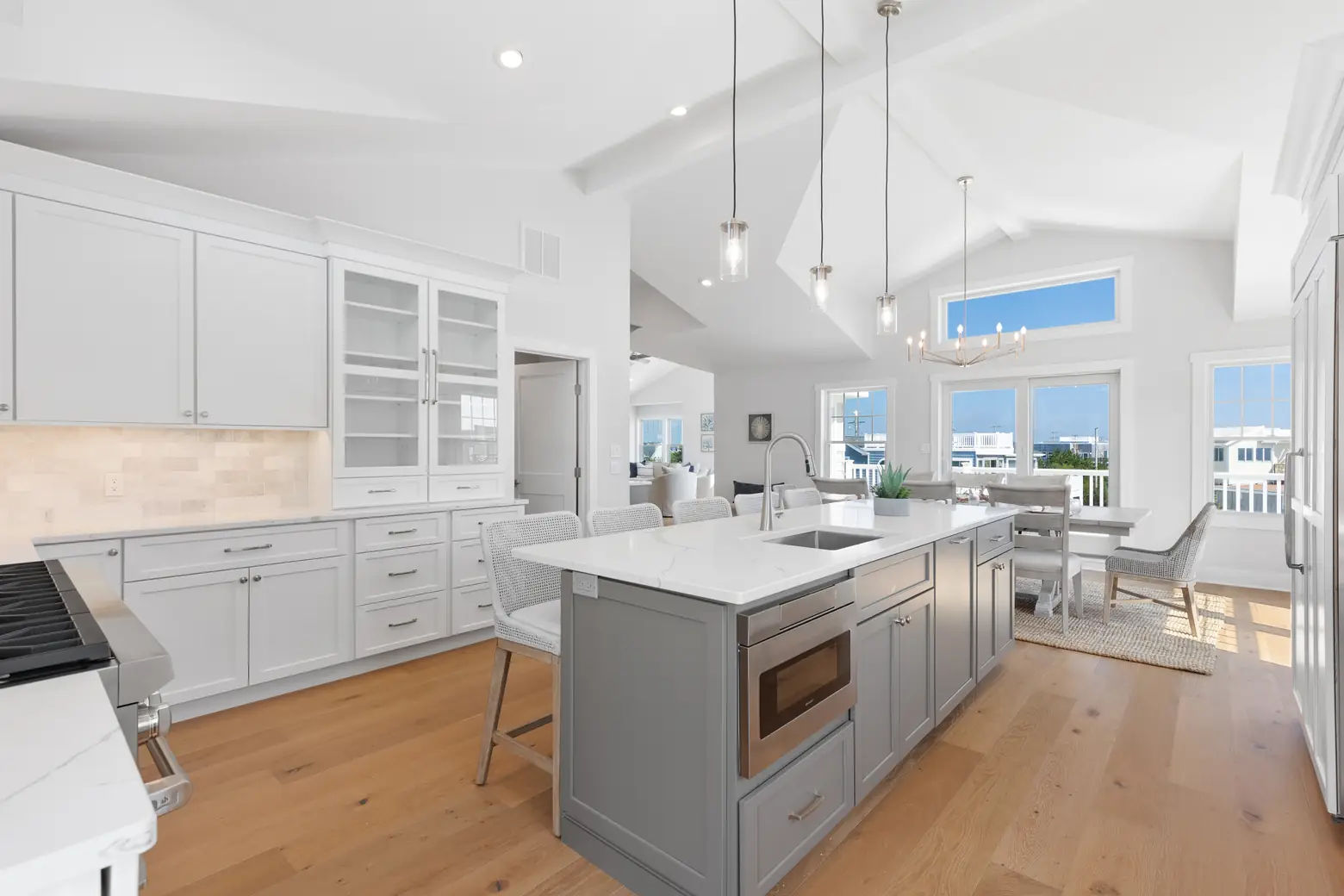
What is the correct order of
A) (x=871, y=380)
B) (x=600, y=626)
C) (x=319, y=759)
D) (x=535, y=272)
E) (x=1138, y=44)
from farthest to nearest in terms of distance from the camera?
1. (x=871, y=380)
2. (x=535, y=272)
3. (x=1138, y=44)
4. (x=319, y=759)
5. (x=600, y=626)

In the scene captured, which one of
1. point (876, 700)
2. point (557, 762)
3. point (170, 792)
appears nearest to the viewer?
point (170, 792)

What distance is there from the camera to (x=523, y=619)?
2285mm

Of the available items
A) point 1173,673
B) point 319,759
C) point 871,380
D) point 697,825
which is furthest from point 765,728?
point 871,380

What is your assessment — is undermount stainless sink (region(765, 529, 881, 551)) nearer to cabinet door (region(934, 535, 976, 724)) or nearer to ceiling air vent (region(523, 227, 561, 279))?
cabinet door (region(934, 535, 976, 724))

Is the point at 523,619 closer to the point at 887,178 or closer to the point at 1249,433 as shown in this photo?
the point at 887,178

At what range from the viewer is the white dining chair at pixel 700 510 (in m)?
3.16

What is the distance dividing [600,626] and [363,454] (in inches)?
90.9

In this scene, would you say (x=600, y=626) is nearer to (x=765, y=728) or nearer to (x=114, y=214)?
(x=765, y=728)

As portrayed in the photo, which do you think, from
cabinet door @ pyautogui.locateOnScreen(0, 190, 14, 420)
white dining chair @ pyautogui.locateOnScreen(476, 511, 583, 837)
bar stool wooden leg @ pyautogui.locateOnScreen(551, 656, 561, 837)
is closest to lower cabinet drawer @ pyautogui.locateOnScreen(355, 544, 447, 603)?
white dining chair @ pyautogui.locateOnScreen(476, 511, 583, 837)

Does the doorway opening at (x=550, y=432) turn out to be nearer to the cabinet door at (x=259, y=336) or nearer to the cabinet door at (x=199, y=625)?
the cabinet door at (x=259, y=336)

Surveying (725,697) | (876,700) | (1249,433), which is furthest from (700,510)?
(1249,433)

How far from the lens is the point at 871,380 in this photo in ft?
26.2

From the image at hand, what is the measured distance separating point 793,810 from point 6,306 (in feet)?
10.9

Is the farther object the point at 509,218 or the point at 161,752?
the point at 509,218
